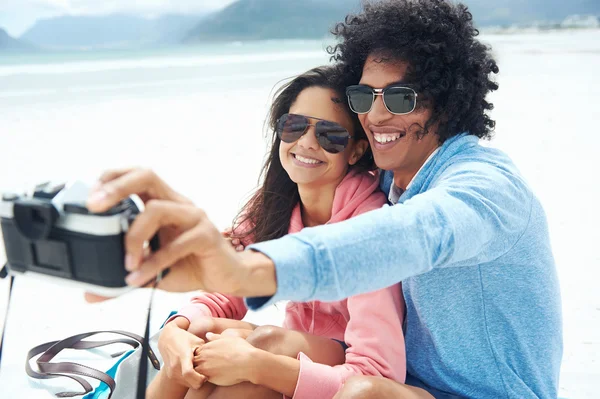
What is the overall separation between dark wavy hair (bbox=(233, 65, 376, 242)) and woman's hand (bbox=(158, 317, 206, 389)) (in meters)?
0.57

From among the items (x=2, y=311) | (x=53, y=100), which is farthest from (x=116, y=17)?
(x=2, y=311)

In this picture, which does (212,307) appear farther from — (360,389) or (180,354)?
(360,389)

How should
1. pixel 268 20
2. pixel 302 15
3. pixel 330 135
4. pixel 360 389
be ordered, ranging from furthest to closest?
pixel 302 15 → pixel 268 20 → pixel 330 135 → pixel 360 389

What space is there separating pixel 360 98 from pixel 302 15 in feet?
279

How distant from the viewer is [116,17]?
79.6 m

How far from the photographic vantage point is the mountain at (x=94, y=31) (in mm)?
77500

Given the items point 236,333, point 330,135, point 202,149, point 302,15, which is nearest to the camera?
point 236,333

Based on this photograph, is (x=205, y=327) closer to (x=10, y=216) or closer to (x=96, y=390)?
(x=96, y=390)

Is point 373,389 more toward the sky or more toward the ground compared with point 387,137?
more toward the ground

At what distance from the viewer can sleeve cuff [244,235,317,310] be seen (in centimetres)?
123

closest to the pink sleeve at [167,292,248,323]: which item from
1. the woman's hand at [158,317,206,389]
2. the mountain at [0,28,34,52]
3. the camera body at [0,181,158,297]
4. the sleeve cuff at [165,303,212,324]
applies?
the sleeve cuff at [165,303,212,324]

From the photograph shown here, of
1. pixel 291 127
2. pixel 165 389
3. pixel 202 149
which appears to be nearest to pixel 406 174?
pixel 291 127

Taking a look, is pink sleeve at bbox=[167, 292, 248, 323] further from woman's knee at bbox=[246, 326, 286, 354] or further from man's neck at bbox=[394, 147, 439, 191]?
man's neck at bbox=[394, 147, 439, 191]

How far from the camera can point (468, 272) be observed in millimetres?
1830
